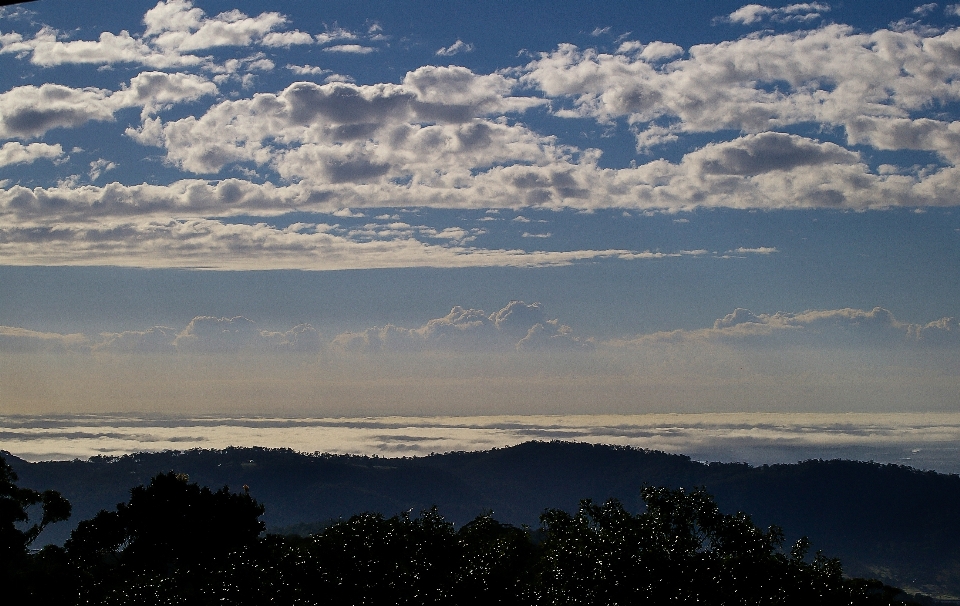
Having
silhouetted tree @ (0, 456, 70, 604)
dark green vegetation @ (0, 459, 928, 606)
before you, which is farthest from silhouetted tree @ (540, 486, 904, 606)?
silhouetted tree @ (0, 456, 70, 604)

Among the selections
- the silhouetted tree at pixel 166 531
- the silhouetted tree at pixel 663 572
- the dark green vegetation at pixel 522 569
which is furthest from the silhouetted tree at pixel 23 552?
the silhouetted tree at pixel 663 572

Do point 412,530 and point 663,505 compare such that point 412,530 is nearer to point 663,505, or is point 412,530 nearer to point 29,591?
point 663,505

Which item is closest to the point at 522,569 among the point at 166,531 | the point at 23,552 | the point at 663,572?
the point at 663,572

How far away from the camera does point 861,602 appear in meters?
50.8

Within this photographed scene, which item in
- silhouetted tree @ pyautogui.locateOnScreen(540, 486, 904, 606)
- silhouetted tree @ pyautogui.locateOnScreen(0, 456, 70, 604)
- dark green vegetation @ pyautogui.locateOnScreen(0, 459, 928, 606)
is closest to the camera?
silhouetted tree @ pyautogui.locateOnScreen(540, 486, 904, 606)

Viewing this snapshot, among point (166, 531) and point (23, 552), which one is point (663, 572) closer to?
point (23, 552)

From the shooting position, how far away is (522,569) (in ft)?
179

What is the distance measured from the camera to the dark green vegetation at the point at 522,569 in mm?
48438

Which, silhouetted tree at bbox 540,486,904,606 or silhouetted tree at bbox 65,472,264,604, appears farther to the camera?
silhouetted tree at bbox 65,472,264,604

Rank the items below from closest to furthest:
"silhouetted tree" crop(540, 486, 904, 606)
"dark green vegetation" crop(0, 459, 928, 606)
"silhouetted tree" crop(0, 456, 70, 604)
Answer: "silhouetted tree" crop(540, 486, 904, 606) < "dark green vegetation" crop(0, 459, 928, 606) < "silhouetted tree" crop(0, 456, 70, 604)

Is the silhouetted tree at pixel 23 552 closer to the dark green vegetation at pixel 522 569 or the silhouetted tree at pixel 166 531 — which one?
the dark green vegetation at pixel 522 569

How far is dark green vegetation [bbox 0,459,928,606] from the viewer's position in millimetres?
48438

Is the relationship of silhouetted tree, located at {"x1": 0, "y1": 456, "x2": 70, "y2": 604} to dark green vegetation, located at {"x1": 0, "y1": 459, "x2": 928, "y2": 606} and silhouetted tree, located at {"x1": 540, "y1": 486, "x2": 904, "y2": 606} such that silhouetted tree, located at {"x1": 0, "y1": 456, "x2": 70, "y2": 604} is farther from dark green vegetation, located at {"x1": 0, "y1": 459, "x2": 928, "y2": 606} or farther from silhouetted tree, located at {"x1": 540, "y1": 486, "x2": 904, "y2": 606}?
silhouetted tree, located at {"x1": 540, "y1": 486, "x2": 904, "y2": 606}

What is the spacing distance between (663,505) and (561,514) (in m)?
7.98
